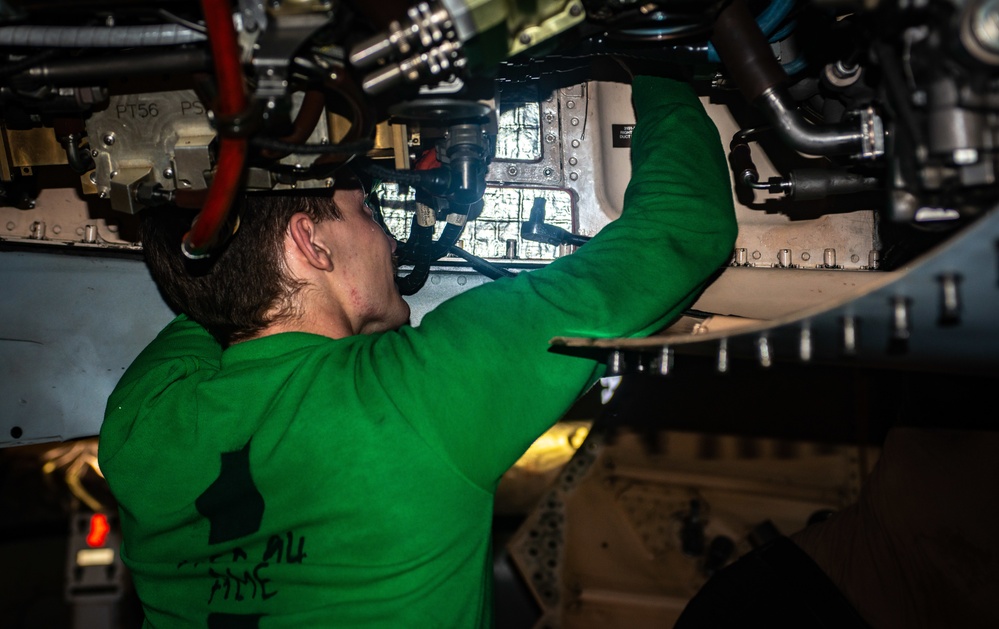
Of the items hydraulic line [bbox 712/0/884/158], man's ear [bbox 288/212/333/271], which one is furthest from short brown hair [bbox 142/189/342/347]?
hydraulic line [bbox 712/0/884/158]

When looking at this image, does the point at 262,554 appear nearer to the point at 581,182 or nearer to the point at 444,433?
the point at 444,433

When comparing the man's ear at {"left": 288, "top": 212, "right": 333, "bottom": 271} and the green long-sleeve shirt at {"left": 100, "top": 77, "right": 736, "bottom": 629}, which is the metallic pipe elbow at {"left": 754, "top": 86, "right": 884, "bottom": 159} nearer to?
the green long-sleeve shirt at {"left": 100, "top": 77, "right": 736, "bottom": 629}

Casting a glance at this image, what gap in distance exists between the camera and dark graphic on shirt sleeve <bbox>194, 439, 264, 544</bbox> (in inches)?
49.6

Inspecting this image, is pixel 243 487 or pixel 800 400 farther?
pixel 800 400

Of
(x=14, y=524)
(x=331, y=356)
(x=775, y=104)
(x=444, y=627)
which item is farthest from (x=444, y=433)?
(x=14, y=524)

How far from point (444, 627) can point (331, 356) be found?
0.51m

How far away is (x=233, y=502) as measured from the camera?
1.27 m

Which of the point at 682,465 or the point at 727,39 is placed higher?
the point at 727,39

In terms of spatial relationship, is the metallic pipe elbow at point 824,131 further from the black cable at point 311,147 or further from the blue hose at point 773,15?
the black cable at point 311,147

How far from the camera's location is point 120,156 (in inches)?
54.8

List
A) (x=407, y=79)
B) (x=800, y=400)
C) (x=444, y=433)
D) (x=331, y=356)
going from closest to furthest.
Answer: (x=407, y=79) → (x=444, y=433) → (x=331, y=356) → (x=800, y=400)

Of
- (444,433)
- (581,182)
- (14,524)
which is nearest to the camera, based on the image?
(444,433)

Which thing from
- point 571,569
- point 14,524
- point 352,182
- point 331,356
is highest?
point 352,182

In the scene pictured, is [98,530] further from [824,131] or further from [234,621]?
[824,131]
